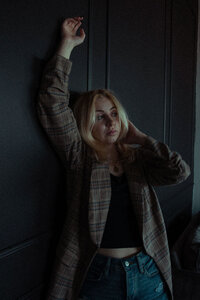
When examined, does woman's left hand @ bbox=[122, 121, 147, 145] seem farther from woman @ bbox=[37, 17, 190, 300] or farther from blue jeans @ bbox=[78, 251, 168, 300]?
blue jeans @ bbox=[78, 251, 168, 300]

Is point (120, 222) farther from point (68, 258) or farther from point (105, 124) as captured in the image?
point (105, 124)

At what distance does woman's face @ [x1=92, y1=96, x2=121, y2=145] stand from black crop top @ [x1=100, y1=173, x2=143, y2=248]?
16 cm

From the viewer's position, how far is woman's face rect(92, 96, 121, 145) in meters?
1.15

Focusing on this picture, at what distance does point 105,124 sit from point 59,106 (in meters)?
0.22

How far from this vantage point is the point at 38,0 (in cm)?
103

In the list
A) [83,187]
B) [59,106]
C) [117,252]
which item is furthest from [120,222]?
[59,106]

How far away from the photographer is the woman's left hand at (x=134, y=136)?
48.9 inches

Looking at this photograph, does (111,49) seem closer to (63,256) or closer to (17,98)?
(17,98)

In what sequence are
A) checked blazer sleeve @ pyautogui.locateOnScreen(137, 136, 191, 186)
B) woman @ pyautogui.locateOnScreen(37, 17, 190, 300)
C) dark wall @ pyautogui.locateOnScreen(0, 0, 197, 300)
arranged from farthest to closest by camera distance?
checked blazer sleeve @ pyautogui.locateOnScreen(137, 136, 191, 186), woman @ pyautogui.locateOnScreen(37, 17, 190, 300), dark wall @ pyautogui.locateOnScreen(0, 0, 197, 300)

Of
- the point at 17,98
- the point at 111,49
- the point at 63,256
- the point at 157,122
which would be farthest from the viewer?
the point at 157,122

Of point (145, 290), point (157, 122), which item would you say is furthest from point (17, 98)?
point (157, 122)

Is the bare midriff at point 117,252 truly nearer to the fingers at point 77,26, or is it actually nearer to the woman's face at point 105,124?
the woman's face at point 105,124

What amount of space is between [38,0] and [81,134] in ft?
1.68

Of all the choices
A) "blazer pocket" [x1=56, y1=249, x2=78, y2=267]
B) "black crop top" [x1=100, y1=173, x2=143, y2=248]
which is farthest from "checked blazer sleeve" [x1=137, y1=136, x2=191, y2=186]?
"blazer pocket" [x1=56, y1=249, x2=78, y2=267]
